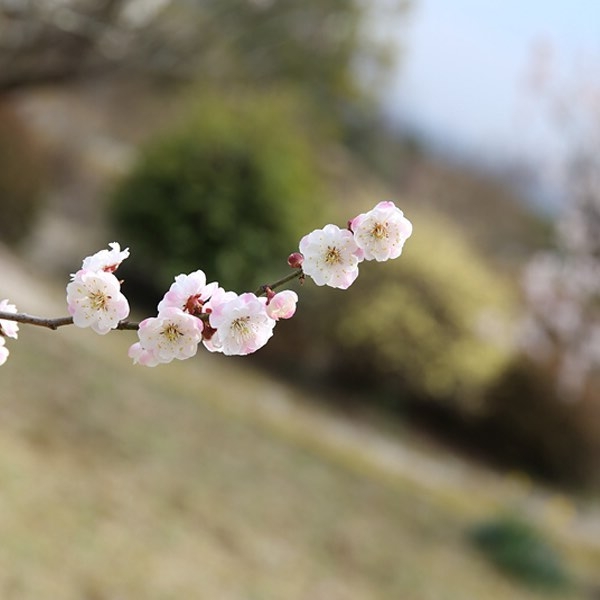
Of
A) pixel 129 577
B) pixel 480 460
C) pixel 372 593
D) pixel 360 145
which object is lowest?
pixel 129 577

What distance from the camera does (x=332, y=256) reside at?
113cm

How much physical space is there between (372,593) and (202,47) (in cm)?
803

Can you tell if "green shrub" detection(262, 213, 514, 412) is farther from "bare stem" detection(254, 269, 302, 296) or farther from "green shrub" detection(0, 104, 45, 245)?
"bare stem" detection(254, 269, 302, 296)

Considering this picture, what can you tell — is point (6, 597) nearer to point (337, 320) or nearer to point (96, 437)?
point (96, 437)

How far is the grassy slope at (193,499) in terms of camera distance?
3258 millimetres

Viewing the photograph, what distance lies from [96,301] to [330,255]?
0.30 m

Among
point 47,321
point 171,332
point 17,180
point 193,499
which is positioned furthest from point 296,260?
point 17,180

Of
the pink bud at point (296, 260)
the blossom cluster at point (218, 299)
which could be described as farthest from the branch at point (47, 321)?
the pink bud at point (296, 260)

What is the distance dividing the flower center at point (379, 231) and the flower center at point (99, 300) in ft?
1.14

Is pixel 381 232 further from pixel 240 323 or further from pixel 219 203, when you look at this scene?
pixel 219 203

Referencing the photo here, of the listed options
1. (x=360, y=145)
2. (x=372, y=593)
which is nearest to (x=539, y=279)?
(x=372, y=593)

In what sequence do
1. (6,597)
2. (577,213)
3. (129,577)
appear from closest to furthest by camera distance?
(6,597) → (129,577) → (577,213)

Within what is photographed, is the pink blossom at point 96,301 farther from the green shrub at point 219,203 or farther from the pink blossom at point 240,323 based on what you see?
the green shrub at point 219,203

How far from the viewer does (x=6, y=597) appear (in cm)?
270
